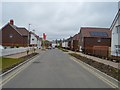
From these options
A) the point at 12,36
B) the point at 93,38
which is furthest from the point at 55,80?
the point at 12,36

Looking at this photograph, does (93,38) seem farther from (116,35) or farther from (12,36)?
(116,35)

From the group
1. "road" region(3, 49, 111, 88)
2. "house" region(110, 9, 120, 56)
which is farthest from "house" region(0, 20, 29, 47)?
"road" region(3, 49, 111, 88)

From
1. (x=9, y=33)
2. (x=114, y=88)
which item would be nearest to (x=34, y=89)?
(x=114, y=88)

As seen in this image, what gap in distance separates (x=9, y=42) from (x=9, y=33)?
351 centimetres

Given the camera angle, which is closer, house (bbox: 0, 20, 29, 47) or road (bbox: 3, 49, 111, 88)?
road (bbox: 3, 49, 111, 88)

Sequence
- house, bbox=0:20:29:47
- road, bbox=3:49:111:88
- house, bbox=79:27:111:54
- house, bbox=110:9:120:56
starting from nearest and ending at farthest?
road, bbox=3:49:111:88, house, bbox=110:9:120:56, house, bbox=79:27:111:54, house, bbox=0:20:29:47

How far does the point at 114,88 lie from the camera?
9031 millimetres

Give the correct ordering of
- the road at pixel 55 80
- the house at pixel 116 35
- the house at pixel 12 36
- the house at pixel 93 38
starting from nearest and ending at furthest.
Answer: the road at pixel 55 80 → the house at pixel 116 35 → the house at pixel 93 38 → the house at pixel 12 36

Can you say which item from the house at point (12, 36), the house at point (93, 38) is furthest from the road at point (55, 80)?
Result: the house at point (12, 36)

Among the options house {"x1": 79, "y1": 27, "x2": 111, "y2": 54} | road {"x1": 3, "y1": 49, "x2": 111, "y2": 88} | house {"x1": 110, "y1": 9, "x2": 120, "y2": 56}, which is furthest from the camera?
house {"x1": 79, "y1": 27, "x2": 111, "y2": 54}

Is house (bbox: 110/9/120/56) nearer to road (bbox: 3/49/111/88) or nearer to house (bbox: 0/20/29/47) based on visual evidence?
road (bbox: 3/49/111/88)

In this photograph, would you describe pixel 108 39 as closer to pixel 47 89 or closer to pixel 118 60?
pixel 118 60

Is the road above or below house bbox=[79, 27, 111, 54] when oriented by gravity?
below

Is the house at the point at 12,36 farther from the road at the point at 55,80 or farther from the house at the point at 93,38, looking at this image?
the road at the point at 55,80
